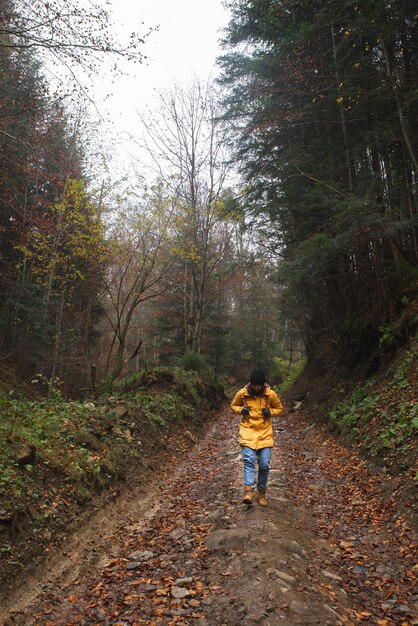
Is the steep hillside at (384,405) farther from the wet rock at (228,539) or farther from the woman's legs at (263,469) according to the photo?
the wet rock at (228,539)

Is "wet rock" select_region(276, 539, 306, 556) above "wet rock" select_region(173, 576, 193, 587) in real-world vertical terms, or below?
above

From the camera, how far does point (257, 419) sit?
6211 mm

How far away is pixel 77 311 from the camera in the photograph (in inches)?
838

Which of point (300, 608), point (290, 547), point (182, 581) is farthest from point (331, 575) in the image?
point (182, 581)

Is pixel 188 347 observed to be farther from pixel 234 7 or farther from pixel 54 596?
pixel 54 596

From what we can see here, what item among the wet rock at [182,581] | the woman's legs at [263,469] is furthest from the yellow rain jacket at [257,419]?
the wet rock at [182,581]

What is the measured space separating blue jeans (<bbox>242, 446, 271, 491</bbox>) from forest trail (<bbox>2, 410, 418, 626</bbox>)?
0.39 m

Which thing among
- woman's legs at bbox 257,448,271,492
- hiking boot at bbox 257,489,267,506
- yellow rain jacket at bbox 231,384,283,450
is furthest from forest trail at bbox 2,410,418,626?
yellow rain jacket at bbox 231,384,283,450

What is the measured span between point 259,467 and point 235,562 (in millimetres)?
1879

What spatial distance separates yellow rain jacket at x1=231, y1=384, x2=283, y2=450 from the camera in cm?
609

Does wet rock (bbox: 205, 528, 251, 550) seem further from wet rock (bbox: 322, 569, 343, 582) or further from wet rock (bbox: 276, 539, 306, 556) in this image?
wet rock (bbox: 322, 569, 343, 582)

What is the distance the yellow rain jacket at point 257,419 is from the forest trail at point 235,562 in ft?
→ 3.13

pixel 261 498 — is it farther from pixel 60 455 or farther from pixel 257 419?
pixel 60 455

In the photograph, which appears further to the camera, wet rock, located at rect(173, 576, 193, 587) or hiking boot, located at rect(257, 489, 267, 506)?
hiking boot, located at rect(257, 489, 267, 506)
